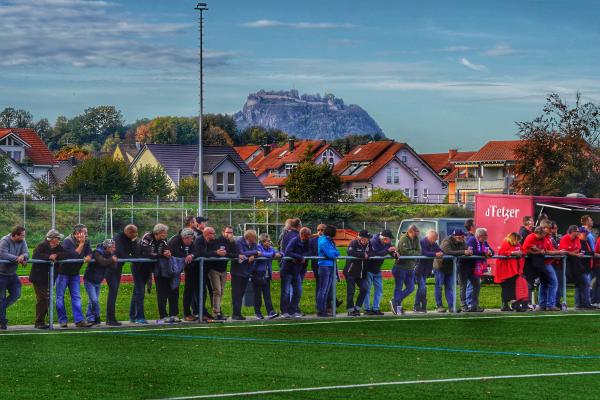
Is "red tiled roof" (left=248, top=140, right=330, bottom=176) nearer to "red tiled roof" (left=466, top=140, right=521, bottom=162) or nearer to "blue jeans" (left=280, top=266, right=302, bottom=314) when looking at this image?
"red tiled roof" (left=466, top=140, right=521, bottom=162)

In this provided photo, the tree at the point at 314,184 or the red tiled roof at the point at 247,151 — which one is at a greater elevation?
the red tiled roof at the point at 247,151

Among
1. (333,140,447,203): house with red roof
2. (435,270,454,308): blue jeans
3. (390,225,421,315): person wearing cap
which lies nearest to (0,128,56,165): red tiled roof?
(333,140,447,203): house with red roof

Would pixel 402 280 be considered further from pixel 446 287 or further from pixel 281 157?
pixel 281 157

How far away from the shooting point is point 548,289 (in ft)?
81.8

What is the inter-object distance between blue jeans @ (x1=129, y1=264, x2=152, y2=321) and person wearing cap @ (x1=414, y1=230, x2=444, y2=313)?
216 inches

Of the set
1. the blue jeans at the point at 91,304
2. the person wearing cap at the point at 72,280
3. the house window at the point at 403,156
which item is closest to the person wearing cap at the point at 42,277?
the person wearing cap at the point at 72,280

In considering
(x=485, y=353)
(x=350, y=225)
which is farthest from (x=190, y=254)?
(x=350, y=225)

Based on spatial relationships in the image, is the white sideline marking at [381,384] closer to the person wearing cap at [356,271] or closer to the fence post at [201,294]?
the fence post at [201,294]

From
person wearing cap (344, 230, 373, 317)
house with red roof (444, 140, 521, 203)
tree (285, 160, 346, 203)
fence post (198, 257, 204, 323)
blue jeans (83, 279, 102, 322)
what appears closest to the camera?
blue jeans (83, 279, 102, 322)

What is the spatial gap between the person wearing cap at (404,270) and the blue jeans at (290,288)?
1952mm

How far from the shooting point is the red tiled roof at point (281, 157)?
448ft

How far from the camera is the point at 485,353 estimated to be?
56.0 feet

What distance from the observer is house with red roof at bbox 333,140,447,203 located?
125375mm

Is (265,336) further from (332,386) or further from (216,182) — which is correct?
(216,182)
